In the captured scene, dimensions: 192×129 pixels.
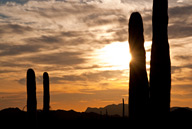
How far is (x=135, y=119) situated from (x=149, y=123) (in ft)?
2.19

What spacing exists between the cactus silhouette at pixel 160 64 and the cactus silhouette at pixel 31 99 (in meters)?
7.71

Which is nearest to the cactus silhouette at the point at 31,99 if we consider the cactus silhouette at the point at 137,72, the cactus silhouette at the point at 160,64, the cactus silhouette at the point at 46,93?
the cactus silhouette at the point at 46,93

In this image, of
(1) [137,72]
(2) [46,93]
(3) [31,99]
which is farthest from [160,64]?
(2) [46,93]

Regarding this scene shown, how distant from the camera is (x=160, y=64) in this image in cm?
1247

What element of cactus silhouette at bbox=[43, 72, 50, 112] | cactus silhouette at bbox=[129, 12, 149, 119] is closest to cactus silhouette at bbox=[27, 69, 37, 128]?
cactus silhouette at bbox=[43, 72, 50, 112]

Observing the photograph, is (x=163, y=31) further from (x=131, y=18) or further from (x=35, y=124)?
(x=35, y=124)

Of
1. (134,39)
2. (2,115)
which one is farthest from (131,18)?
(2,115)

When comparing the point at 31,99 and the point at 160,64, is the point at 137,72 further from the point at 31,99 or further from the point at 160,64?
the point at 31,99

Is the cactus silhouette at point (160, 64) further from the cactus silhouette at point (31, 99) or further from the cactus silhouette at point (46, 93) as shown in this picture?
the cactus silhouette at point (46, 93)

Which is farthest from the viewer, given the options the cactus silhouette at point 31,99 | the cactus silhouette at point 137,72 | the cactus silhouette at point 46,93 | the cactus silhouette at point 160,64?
the cactus silhouette at point 46,93

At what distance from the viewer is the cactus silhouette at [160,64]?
12.2 m

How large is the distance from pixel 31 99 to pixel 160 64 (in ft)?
27.2

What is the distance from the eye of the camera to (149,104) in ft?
42.1

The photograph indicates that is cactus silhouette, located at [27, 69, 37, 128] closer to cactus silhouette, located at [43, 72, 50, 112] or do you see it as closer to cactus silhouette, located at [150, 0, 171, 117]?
cactus silhouette, located at [43, 72, 50, 112]
